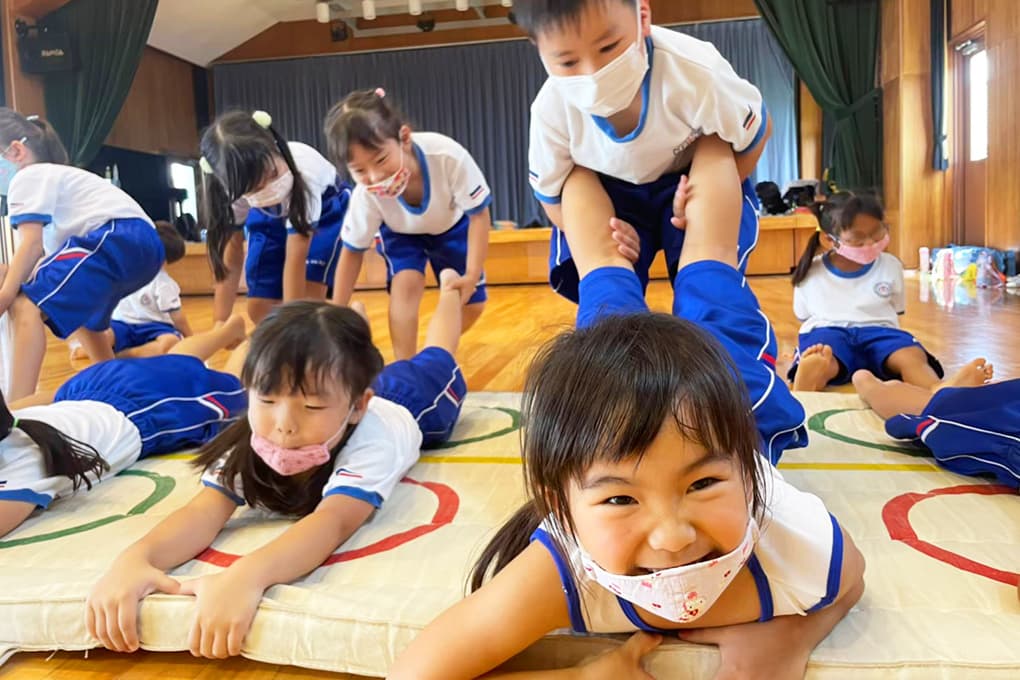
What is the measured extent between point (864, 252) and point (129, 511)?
1.77 metres

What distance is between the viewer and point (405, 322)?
2.22 metres

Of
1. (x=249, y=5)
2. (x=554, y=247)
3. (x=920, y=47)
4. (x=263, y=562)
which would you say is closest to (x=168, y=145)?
(x=249, y=5)

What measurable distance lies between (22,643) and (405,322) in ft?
4.77

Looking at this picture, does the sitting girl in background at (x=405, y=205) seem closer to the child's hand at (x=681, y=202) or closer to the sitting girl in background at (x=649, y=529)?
the child's hand at (x=681, y=202)

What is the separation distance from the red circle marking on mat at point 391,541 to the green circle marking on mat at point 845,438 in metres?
0.70

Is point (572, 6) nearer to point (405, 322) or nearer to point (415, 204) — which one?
point (415, 204)

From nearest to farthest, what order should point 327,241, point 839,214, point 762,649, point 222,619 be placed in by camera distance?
point 762,649 → point 222,619 → point 839,214 → point 327,241

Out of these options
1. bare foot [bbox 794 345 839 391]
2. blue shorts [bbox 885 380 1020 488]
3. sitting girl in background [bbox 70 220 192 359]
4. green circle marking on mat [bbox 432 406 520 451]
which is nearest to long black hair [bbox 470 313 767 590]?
blue shorts [bbox 885 380 1020 488]

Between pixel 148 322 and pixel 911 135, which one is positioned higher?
pixel 911 135

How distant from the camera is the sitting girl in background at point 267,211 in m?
2.08

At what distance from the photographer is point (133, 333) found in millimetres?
2695

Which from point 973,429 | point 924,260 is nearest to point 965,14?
point 924,260

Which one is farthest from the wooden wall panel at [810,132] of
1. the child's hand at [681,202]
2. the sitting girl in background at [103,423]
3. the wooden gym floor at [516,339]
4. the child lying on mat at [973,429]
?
the sitting girl in background at [103,423]

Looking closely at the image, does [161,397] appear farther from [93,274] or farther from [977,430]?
[977,430]
